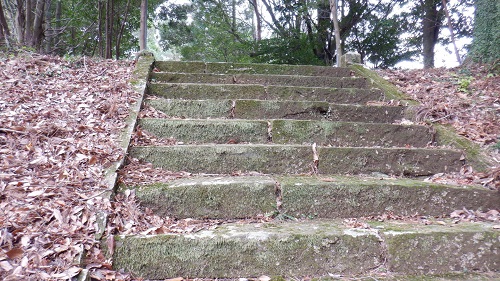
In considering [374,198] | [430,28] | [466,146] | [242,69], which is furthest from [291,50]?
[374,198]

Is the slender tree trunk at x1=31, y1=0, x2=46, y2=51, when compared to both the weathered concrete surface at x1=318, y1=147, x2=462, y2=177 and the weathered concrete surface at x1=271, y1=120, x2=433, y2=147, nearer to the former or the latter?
the weathered concrete surface at x1=271, y1=120, x2=433, y2=147

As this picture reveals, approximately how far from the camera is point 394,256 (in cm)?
173

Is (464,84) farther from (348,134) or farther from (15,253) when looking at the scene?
(15,253)

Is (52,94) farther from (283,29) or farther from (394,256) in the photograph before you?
(283,29)

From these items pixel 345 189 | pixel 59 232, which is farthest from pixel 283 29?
pixel 59 232

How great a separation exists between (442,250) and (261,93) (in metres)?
2.35

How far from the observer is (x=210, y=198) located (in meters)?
2.02

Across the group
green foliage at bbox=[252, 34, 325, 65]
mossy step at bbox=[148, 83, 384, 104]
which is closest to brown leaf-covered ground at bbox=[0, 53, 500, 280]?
mossy step at bbox=[148, 83, 384, 104]

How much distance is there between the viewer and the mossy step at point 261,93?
11.4ft

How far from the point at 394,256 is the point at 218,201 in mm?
1050

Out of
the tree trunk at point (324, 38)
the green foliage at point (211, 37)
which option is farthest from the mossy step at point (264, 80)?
the green foliage at point (211, 37)

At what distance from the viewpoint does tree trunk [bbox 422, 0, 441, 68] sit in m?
9.20

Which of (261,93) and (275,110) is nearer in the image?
(275,110)

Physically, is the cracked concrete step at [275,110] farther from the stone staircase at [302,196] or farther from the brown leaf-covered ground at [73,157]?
the brown leaf-covered ground at [73,157]
